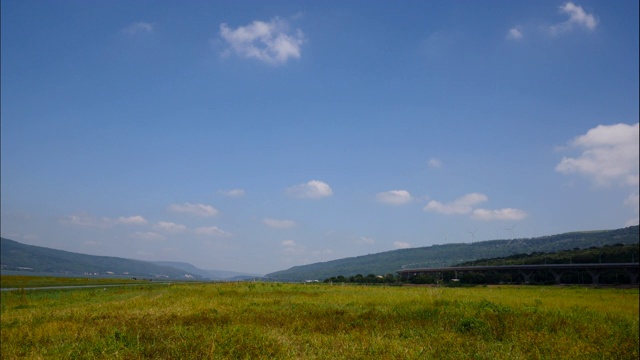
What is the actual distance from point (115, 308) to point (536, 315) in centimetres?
2523

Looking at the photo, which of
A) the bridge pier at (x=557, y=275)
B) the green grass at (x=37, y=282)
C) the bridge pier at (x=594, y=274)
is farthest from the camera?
the bridge pier at (x=557, y=275)

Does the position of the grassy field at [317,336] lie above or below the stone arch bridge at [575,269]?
above

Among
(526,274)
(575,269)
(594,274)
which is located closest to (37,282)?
(526,274)

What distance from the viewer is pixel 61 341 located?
1491cm

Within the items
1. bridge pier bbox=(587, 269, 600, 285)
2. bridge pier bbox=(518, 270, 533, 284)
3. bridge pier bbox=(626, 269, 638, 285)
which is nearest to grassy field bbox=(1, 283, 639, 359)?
bridge pier bbox=(587, 269, 600, 285)

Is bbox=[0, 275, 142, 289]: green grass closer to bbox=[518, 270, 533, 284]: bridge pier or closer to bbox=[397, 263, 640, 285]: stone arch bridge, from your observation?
bbox=[518, 270, 533, 284]: bridge pier

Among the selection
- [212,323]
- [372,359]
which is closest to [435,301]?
[212,323]

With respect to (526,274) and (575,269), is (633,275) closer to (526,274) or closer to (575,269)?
(575,269)

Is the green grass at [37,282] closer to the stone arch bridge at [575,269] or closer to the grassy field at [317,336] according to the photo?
the grassy field at [317,336]

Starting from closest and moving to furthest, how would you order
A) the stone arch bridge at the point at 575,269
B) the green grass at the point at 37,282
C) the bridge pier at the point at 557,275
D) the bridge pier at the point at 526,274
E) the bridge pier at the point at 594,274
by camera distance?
1. the green grass at the point at 37,282
2. the stone arch bridge at the point at 575,269
3. the bridge pier at the point at 594,274
4. the bridge pier at the point at 557,275
5. the bridge pier at the point at 526,274

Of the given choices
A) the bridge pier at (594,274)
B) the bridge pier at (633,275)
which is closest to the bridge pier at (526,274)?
the bridge pier at (594,274)

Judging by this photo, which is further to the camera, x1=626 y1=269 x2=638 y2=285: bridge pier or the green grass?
x1=626 y1=269 x2=638 y2=285: bridge pier

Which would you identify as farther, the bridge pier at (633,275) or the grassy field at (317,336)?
the bridge pier at (633,275)

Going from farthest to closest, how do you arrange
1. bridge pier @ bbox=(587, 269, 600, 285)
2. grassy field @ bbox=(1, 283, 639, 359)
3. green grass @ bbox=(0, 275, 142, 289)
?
bridge pier @ bbox=(587, 269, 600, 285) → green grass @ bbox=(0, 275, 142, 289) → grassy field @ bbox=(1, 283, 639, 359)
